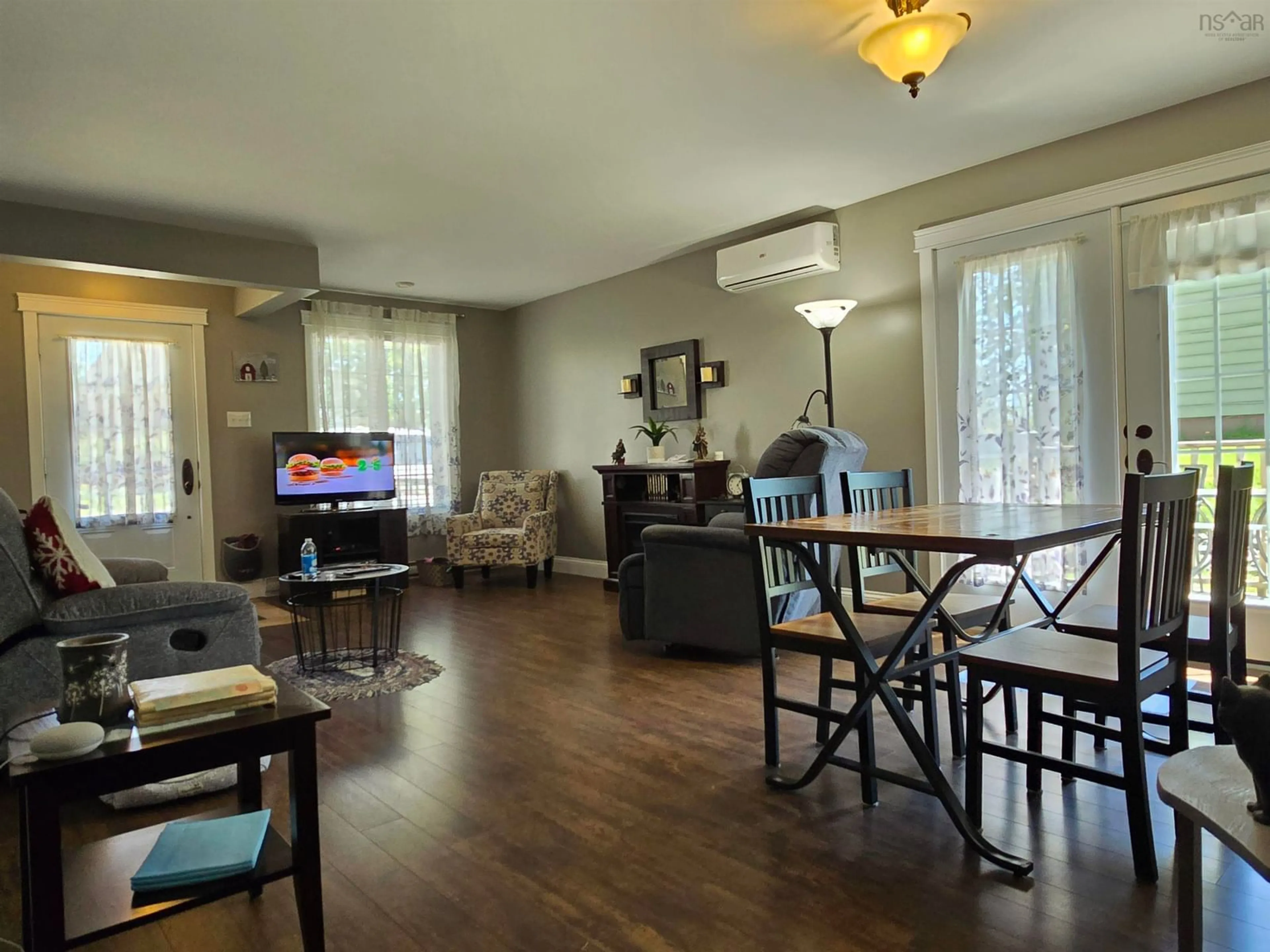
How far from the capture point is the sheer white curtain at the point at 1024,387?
383 centimetres

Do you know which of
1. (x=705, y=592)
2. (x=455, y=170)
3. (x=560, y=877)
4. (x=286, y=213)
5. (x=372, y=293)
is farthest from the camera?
(x=372, y=293)

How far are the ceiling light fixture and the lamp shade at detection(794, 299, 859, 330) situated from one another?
71.9 inches

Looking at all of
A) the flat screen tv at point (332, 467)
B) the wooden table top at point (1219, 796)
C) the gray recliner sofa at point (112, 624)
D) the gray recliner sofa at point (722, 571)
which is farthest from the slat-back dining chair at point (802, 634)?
the flat screen tv at point (332, 467)

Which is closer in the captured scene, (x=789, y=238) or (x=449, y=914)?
(x=449, y=914)

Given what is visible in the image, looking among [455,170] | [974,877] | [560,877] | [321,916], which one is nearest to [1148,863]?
[974,877]

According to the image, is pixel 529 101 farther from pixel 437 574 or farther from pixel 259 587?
pixel 259 587

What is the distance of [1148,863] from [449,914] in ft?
5.14

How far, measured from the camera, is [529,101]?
3.23 m

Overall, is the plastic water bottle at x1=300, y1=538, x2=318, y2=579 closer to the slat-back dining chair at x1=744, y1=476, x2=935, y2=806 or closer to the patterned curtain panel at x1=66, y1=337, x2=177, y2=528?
the slat-back dining chair at x1=744, y1=476, x2=935, y2=806

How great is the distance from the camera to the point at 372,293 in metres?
6.89

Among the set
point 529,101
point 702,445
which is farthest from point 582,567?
Result: point 529,101

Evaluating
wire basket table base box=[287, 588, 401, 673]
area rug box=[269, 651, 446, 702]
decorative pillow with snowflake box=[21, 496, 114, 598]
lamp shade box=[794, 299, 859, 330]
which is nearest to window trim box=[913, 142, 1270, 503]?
lamp shade box=[794, 299, 859, 330]

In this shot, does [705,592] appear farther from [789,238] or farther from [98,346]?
[98,346]

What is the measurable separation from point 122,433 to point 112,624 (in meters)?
4.08
